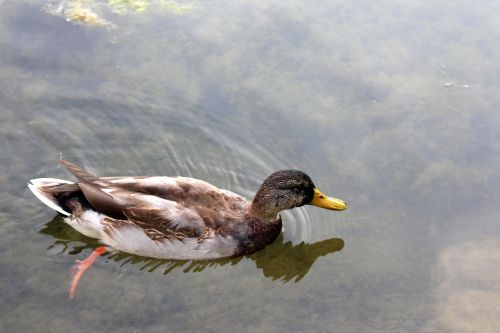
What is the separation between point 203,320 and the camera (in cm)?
545

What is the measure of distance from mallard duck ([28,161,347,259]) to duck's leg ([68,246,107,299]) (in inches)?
4.7

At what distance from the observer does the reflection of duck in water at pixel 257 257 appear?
598 centimetres

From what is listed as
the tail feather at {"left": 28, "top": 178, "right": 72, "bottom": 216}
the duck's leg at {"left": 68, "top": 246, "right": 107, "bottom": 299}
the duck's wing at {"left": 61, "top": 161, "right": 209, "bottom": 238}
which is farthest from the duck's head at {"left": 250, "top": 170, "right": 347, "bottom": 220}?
the tail feather at {"left": 28, "top": 178, "right": 72, "bottom": 216}

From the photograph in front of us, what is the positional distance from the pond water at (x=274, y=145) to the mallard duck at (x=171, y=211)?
0.15m

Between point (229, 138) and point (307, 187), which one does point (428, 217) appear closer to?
point (307, 187)

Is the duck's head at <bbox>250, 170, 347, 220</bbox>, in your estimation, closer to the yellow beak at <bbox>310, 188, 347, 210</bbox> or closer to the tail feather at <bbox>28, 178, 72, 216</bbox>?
the yellow beak at <bbox>310, 188, 347, 210</bbox>

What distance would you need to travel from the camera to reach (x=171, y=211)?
234 inches

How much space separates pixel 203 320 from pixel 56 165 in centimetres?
233

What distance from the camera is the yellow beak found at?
20.7 ft

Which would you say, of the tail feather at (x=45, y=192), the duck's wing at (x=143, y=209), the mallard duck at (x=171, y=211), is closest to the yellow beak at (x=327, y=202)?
the mallard duck at (x=171, y=211)

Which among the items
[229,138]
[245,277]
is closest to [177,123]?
[229,138]

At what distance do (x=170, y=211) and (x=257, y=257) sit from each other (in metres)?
0.88

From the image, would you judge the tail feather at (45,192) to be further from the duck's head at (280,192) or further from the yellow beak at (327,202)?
the yellow beak at (327,202)

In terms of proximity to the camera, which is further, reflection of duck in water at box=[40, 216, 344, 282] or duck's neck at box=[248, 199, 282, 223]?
duck's neck at box=[248, 199, 282, 223]
